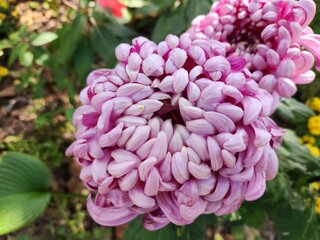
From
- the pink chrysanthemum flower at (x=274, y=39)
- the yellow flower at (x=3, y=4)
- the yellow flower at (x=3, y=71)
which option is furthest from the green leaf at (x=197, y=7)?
the yellow flower at (x=3, y=71)

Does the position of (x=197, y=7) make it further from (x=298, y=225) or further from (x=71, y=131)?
(x=71, y=131)

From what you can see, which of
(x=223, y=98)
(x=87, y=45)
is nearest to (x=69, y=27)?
(x=87, y=45)

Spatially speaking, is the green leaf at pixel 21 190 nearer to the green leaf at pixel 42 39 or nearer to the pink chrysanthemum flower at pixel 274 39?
the green leaf at pixel 42 39

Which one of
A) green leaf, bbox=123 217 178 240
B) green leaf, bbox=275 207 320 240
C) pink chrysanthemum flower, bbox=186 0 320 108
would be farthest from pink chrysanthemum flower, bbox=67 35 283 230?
green leaf, bbox=275 207 320 240

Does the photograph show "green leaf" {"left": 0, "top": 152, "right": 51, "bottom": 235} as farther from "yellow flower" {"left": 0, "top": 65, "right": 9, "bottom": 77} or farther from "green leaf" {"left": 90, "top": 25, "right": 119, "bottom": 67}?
"yellow flower" {"left": 0, "top": 65, "right": 9, "bottom": 77}

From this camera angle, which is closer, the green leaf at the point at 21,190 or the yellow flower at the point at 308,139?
the green leaf at the point at 21,190

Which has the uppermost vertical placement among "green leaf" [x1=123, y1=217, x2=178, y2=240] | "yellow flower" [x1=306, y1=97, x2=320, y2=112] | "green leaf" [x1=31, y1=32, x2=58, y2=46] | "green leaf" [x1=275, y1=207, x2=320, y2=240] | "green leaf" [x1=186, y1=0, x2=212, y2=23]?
"green leaf" [x1=186, y1=0, x2=212, y2=23]
